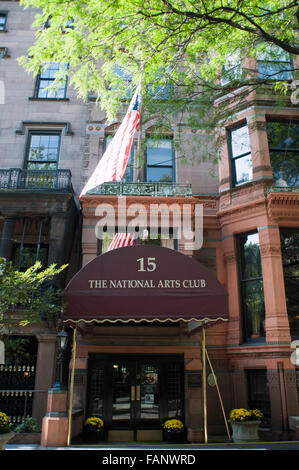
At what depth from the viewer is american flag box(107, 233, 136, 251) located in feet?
41.5

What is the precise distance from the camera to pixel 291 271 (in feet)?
41.1

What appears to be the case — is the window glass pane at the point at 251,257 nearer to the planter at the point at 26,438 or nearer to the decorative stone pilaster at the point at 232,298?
the decorative stone pilaster at the point at 232,298

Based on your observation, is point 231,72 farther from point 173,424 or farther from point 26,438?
point 26,438

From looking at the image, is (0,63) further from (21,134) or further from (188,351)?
(188,351)

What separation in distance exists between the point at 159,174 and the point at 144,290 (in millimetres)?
7196

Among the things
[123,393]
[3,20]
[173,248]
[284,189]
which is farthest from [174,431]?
[3,20]

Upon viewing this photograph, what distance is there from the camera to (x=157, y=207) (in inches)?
530

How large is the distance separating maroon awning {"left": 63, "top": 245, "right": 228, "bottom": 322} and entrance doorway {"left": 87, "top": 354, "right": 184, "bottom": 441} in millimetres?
3708

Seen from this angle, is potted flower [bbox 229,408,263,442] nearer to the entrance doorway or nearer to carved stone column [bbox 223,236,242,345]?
the entrance doorway

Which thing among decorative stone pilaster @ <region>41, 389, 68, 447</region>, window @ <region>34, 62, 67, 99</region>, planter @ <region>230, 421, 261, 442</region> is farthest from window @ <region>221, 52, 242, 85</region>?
decorative stone pilaster @ <region>41, 389, 68, 447</region>

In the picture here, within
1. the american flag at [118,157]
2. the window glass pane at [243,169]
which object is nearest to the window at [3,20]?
the american flag at [118,157]

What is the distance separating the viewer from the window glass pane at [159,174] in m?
15.2

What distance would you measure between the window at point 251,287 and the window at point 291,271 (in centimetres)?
85
